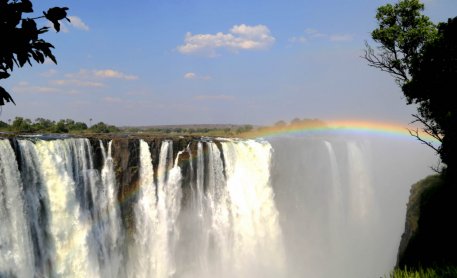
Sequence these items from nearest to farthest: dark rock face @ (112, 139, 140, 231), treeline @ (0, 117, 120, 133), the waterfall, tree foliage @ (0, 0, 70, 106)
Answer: tree foliage @ (0, 0, 70, 106)
the waterfall
dark rock face @ (112, 139, 140, 231)
treeline @ (0, 117, 120, 133)

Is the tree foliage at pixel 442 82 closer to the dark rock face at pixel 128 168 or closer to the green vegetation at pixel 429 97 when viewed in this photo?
the green vegetation at pixel 429 97

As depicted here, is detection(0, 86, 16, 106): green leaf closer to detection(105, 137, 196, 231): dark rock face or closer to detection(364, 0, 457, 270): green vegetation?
detection(364, 0, 457, 270): green vegetation

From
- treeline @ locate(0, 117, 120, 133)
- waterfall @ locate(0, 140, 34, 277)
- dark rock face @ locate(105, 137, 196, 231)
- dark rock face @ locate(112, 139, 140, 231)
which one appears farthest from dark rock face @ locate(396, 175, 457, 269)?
treeline @ locate(0, 117, 120, 133)

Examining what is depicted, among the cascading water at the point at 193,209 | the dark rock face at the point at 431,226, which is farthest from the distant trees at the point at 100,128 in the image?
the dark rock face at the point at 431,226

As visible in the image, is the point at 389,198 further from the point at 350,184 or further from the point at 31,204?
the point at 31,204

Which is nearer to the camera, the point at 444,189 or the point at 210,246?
the point at 444,189

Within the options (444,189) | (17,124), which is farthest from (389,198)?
A: (17,124)
